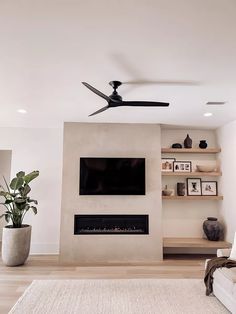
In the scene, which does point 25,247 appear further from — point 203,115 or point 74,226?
point 203,115

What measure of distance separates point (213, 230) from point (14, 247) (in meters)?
3.76

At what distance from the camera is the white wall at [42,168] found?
486 centimetres

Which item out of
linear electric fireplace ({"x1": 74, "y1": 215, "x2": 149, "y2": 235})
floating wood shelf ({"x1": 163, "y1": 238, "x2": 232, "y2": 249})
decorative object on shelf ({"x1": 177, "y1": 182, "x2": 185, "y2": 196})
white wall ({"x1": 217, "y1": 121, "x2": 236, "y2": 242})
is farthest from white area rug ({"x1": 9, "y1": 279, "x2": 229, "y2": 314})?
decorative object on shelf ({"x1": 177, "y1": 182, "x2": 185, "y2": 196})

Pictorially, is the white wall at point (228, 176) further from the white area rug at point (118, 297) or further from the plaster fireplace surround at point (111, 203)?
the white area rug at point (118, 297)

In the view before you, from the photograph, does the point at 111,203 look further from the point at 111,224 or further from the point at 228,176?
the point at 228,176

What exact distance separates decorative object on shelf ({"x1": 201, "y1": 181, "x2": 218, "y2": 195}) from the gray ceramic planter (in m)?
3.75

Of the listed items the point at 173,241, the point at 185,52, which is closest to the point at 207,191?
the point at 173,241

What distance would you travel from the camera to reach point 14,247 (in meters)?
3.95

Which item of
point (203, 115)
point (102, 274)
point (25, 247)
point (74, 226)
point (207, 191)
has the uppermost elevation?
point (203, 115)

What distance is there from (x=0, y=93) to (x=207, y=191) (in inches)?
171

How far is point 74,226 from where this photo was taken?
434cm

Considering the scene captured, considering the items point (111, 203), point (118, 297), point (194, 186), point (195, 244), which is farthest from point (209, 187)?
point (118, 297)

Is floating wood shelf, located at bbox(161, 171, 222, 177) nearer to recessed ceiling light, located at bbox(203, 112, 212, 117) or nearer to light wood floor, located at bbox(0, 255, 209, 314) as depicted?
recessed ceiling light, located at bbox(203, 112, 212, 117)

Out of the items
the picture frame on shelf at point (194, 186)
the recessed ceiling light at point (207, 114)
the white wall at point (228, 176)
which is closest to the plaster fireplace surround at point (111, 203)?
the picture frame on shelf at point (194, 186)
